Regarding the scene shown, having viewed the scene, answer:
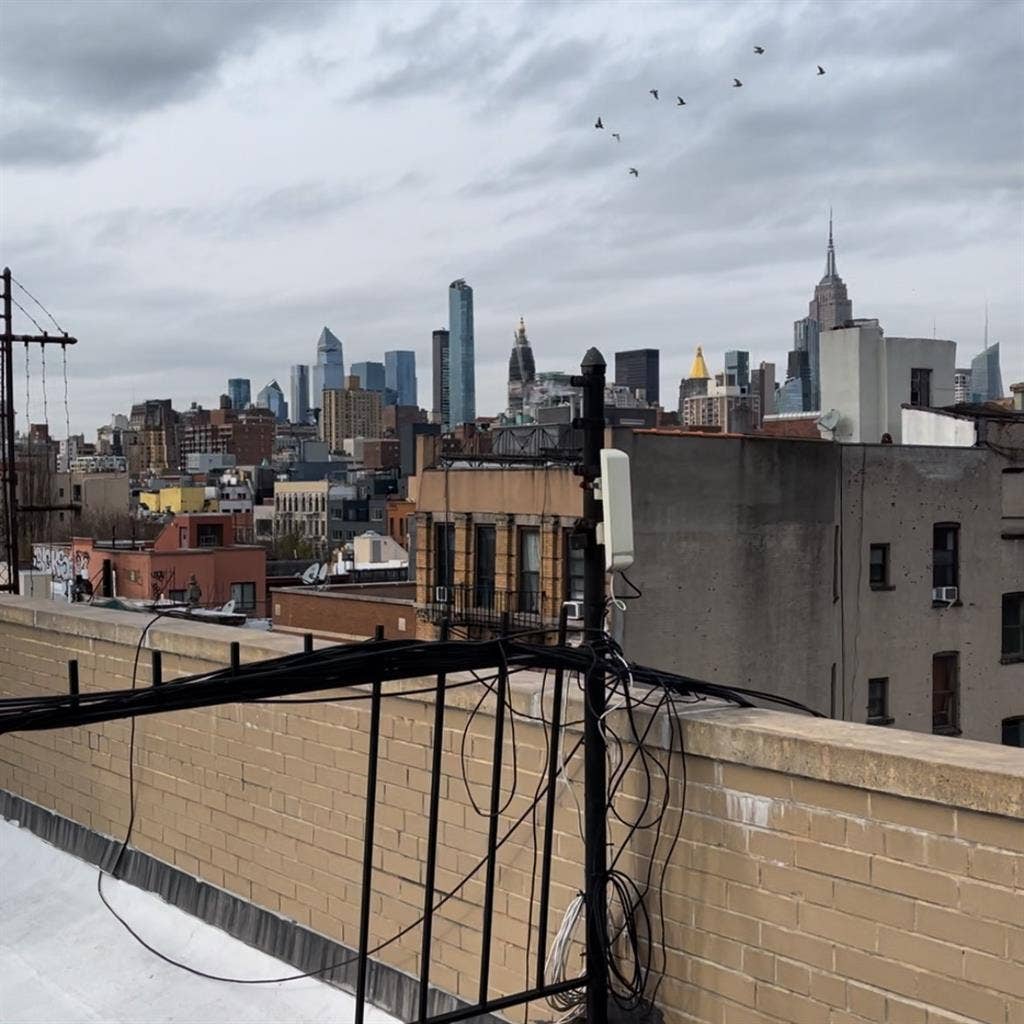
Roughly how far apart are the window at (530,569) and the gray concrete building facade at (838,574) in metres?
3.56

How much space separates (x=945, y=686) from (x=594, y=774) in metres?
32.5

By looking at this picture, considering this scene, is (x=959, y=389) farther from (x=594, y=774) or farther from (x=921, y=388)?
(x=594, y=774)

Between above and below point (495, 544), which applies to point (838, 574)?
below

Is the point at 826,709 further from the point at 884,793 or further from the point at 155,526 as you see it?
the point at 155,526

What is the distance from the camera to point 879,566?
3534 centimetres

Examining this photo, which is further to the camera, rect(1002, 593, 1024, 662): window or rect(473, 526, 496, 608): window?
rect(1002, 593, 1024, 662): window

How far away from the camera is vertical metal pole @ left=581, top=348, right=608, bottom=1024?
6055 mm

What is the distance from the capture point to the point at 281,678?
5418 mm

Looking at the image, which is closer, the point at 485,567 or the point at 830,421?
the point at 485,567

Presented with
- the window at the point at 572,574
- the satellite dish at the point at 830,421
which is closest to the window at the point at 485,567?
the window at the point at 572,574

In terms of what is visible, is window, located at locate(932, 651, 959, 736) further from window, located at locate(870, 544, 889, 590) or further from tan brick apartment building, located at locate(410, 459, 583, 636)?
tan brick apartment building, located at locate(410, 459, 583, 636)

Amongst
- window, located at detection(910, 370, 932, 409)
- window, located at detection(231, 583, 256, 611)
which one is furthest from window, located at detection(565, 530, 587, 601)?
window, located at detection(231, 583, 256, 611)

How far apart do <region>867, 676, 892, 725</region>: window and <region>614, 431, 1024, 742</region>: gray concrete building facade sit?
5 centimetres

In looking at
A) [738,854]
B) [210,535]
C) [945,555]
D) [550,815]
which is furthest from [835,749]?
[210,535]
